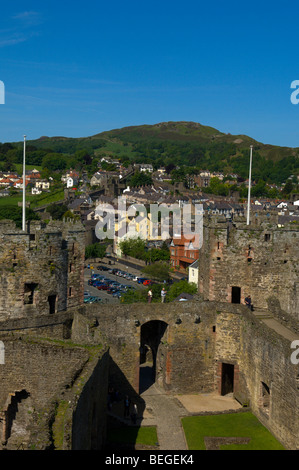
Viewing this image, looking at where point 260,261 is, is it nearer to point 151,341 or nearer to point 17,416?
point 151,341

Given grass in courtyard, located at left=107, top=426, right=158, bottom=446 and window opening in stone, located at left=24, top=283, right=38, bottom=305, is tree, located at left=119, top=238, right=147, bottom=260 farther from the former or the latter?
grass in courtyard, located at left=107, top=426, right=158, bottom=446

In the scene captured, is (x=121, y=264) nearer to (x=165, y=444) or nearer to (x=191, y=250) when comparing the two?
(x=191, y=250)

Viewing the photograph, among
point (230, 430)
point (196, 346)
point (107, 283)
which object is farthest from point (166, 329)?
point (107, 283)

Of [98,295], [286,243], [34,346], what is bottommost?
[98,295]

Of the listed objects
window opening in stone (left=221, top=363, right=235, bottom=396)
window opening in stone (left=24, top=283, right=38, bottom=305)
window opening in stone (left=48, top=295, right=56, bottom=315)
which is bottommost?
window opening in stone (left=221, top=363, right=235, bottom=396)

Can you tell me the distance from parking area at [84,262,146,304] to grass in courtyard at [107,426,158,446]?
1768 inches

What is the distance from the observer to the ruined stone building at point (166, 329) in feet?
75.0

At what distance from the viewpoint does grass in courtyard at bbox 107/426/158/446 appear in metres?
26.1

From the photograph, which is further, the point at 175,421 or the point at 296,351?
the point at 175,421

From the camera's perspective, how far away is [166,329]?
104 feet

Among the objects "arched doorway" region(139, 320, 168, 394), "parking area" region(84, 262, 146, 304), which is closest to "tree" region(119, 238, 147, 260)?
"parking area" region(84, 262, 146, 304)
